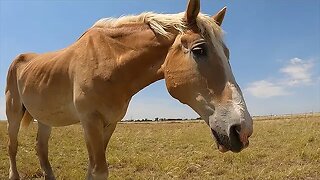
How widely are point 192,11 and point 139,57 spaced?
81 centimetres

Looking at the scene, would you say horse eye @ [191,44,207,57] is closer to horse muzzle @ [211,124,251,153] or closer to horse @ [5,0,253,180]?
horse @ [5,0,253,180]

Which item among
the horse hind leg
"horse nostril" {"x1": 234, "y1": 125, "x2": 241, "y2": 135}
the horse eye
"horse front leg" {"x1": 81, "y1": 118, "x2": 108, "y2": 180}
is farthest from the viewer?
the horse hind leg

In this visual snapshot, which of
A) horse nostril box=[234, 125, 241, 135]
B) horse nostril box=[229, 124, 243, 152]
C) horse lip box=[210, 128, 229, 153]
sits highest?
horse nostril box=[234, 125, 241, 135]

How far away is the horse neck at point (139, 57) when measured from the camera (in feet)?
10.3

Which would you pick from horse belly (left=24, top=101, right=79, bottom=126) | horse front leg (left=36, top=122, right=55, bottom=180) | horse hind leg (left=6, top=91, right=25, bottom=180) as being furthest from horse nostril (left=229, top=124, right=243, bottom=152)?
horse hind leg (left=6, top=91, right=25, bottom=180)

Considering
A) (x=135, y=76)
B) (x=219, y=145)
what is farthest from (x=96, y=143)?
(x=219, y=145)

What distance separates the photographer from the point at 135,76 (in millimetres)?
3371

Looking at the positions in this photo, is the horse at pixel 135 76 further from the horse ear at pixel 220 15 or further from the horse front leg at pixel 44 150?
the horse front leg at pixel 44 150

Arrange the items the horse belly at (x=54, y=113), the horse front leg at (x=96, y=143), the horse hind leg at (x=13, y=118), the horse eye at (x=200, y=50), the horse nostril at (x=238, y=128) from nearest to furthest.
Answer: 1. the horse nostril at (x=238, y=128)
2. the horse eye at (x=200, y=50)
3. the horse front leg at (x=96, y=143)
4. the horse belly at (x=54, y=113)
5. the horse hind leg at (x=13, y=118)

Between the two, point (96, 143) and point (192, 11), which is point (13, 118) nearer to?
point (96, 143)

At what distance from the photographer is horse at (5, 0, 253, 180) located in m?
2.51

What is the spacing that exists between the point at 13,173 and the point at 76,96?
Answer: 273 cm

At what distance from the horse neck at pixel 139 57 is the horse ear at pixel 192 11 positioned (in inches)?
13.0

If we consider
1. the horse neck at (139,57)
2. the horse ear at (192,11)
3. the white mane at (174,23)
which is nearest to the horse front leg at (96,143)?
the horse neck at (139,57)
